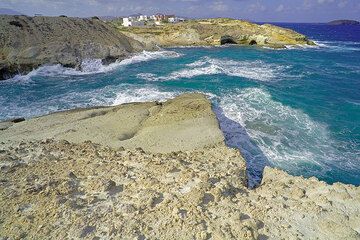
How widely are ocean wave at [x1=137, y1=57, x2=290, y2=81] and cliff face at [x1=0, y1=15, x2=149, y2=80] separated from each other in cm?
956

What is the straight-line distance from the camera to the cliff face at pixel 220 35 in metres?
64.1

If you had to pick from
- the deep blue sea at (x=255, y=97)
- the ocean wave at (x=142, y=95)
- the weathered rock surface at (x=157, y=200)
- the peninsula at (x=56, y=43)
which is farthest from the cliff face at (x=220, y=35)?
the weathered rock surface at (x=157, y=200)

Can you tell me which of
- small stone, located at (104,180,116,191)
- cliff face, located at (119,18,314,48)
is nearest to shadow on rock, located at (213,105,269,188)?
small stone, located at (104,180,116,191)

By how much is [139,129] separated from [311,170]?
787 centimetres

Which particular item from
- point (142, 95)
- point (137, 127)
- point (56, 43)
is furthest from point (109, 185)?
point (56, 43)

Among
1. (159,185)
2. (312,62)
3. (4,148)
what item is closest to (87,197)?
(159,185)

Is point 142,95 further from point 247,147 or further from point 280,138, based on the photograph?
point 280,138

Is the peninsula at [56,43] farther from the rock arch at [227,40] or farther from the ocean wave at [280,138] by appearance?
the ocean wave at [280,138]

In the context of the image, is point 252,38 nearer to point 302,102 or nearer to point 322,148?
point 302,102

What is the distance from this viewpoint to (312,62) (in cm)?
4238

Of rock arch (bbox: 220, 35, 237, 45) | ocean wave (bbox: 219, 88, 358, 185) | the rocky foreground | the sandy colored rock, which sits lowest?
rock arch (bbox: 220, 35, 237, 45)

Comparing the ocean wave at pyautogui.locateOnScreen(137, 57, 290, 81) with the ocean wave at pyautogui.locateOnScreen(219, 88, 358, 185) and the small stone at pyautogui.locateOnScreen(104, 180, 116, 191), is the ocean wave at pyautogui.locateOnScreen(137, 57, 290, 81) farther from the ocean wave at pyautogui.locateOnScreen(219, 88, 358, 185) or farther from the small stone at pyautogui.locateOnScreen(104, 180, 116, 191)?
the small stone at pyautogui.locateOnScreen(104, 180, 116, 191)

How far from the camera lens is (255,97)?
924 inches

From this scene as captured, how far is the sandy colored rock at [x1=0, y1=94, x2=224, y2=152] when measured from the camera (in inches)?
535
